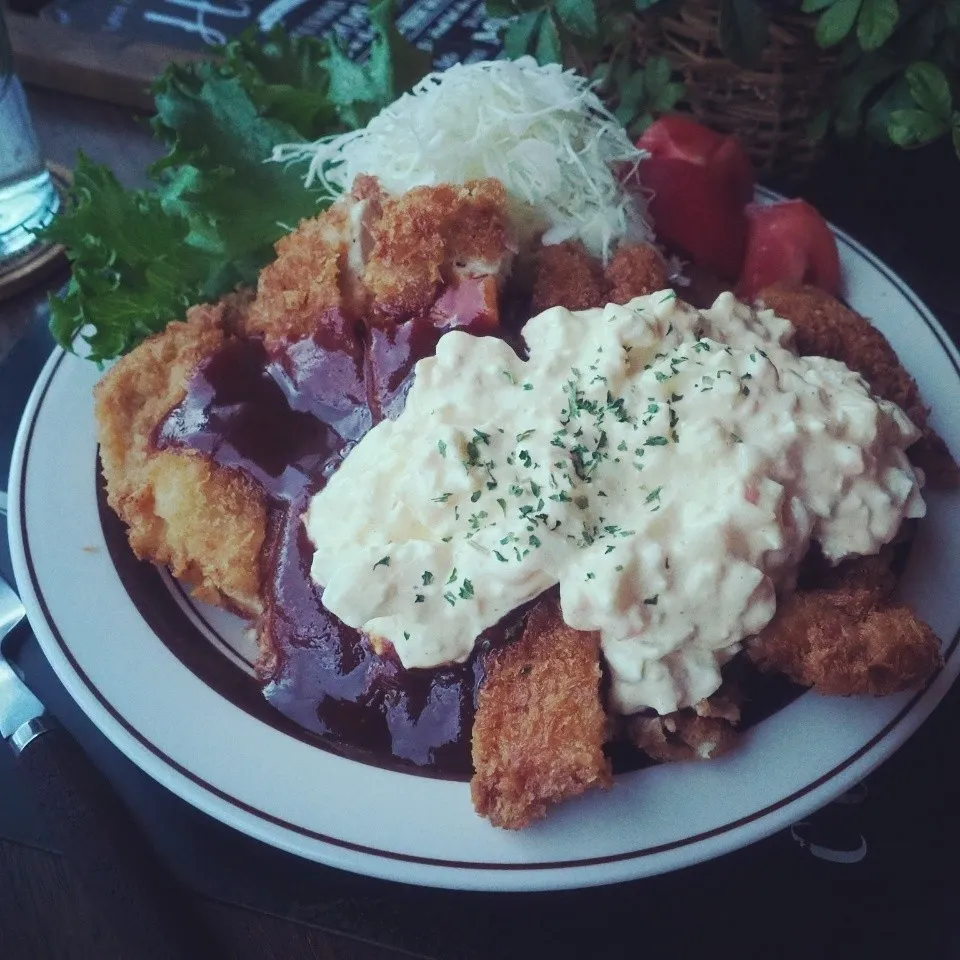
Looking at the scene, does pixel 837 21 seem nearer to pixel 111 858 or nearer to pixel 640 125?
pixel 640 125

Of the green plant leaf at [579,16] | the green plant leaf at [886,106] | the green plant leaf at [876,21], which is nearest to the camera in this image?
the green plant leaf at [876,21]

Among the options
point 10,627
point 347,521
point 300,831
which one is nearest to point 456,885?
point 300,831

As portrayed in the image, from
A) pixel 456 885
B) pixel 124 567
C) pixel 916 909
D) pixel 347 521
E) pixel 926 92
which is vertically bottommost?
pixel 916 909

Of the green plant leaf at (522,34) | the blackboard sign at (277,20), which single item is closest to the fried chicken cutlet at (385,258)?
the green plant leaf at (522,34)

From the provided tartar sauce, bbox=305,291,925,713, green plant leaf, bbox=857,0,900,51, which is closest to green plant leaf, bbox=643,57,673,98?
green plant leaf, bbox=857,0,900,51

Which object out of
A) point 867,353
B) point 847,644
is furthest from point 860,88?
point 847,644

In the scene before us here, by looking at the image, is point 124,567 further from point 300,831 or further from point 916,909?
point 916,909

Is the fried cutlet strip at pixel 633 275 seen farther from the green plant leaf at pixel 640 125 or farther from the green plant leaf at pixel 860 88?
the green plant leaf at pixel 860 88
